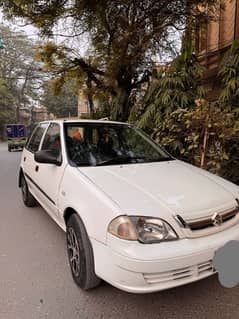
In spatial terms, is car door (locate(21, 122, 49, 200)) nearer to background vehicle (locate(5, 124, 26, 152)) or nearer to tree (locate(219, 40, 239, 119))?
tree (locate(219, 40, 239, 119))

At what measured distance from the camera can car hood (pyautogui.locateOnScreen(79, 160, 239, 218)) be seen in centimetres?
189

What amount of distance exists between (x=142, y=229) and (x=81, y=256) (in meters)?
0.63

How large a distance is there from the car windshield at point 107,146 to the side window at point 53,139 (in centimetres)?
14

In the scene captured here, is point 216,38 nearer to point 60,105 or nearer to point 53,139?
point 53,139

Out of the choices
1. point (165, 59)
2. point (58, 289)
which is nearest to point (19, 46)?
point (165, 59)

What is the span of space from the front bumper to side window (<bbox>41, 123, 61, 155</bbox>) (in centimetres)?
149

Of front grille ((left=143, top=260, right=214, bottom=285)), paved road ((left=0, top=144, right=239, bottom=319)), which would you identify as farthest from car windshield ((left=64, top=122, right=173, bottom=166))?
front grille ((left=143, top=260, right=214, bottom=285))

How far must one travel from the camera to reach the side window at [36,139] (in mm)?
3819

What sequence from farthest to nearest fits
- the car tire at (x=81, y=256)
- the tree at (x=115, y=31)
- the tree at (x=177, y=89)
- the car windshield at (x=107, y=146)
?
the tree at (x=115, y=31) → the tree at (x=177, y=89) → the car windshield at (x=107, y=146) → the car tire at (x=81, y=256)

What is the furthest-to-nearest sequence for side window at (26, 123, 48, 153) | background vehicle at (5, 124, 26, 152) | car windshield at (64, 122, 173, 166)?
background vehicle at (5, 124, 26, 152) < side window at (26, 123, 48, 153) < car windshield at (64, 122, 173, 166)

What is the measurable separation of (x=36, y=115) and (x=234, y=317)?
4945cm

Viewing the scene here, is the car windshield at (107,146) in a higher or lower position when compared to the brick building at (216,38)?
lower

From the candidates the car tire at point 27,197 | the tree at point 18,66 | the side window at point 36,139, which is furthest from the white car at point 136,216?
the tree at point 18,66

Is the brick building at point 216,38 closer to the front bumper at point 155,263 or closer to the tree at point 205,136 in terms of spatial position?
the tree at point 205,136
